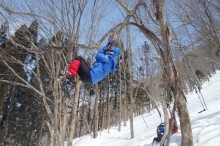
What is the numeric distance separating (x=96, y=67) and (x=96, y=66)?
2cm

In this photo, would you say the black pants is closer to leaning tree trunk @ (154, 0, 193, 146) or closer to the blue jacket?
the blue jacket

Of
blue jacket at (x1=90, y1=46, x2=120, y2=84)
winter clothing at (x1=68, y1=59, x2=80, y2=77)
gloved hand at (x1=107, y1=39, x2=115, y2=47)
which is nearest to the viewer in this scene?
winter clothing at (x1=68, y1=59, x2=80, y2=77)

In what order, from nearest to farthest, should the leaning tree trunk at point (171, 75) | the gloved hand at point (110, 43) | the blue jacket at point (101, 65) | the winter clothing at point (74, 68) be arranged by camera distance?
the winter clothing at point (74, 68), the blue jacket at point (101, 65), the gloved hand at point (110, 43), the leaning tree trunk at point (171, 75)

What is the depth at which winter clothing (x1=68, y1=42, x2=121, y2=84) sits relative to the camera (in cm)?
380

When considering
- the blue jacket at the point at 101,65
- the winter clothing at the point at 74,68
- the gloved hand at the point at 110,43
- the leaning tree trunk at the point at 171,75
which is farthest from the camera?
the leaning tree trunk at the point at 171,75

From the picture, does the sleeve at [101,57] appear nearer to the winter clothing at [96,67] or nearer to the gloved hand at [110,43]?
the winter clothing at [96,67]

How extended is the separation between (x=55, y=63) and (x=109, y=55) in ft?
19.0

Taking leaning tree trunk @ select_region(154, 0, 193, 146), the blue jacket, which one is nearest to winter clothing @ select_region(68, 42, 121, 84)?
the blue jacket

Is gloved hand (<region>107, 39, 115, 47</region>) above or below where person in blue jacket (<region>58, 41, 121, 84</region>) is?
above

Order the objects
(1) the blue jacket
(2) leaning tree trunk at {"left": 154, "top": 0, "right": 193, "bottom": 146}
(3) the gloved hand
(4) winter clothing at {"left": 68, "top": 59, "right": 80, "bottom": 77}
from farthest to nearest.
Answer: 1. (2) leaning tree trunk at {"left": 154, "top": 0, "right": 193, "bottom": 146}
2. (3) the gloved hand
3. (1) the blue jacket
4. (4) winter clothing at {"left": 68, "top": 59, "right": 80, "bottom": 77}

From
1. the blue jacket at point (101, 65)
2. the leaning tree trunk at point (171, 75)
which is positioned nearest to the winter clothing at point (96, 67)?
the blue jacket at point (101, 65)

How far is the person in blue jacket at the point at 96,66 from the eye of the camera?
381 centimetres

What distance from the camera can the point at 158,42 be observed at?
447 cm

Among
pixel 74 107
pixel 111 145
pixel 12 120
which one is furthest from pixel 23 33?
pixel 12 120
